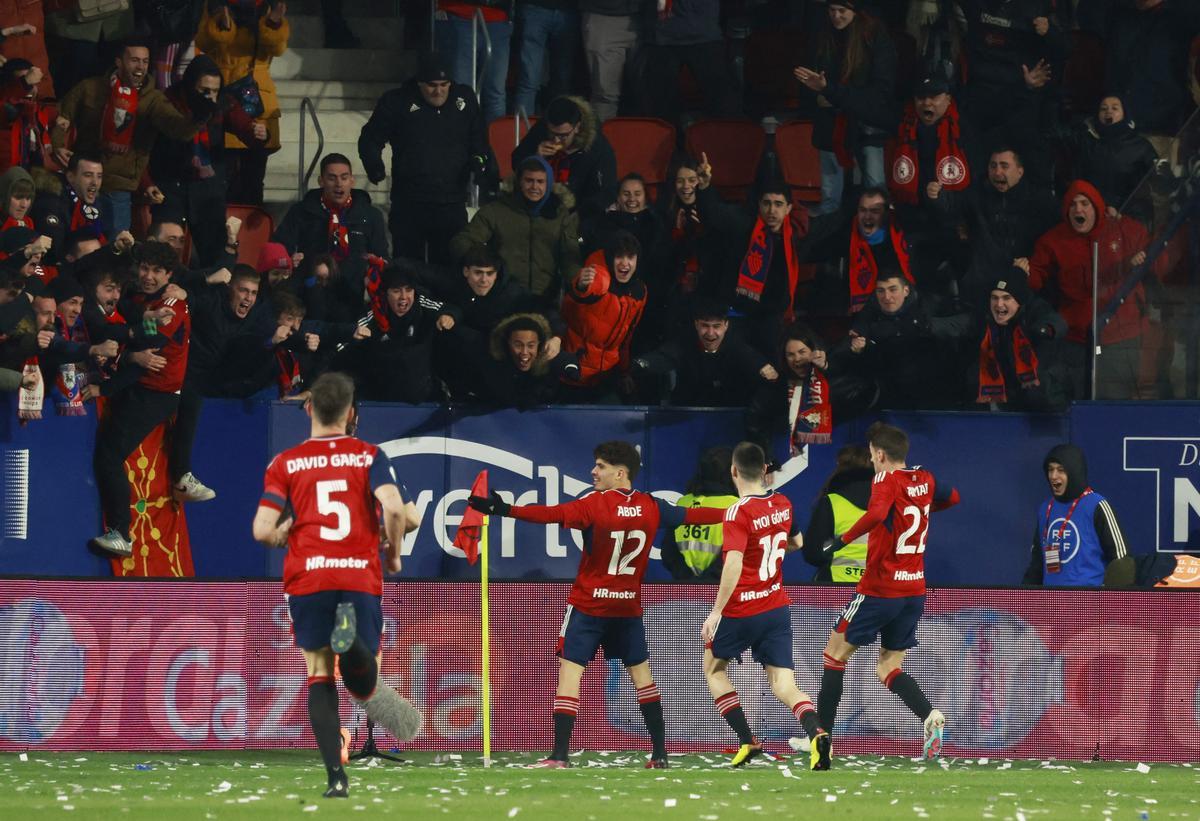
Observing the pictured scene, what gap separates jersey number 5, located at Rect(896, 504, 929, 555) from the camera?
12.0 metres

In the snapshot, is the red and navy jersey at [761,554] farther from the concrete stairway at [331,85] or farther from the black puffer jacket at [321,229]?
the concrete stairway at [331,85]

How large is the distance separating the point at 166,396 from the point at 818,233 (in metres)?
5.18

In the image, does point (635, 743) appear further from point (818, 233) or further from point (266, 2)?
point (266, 2)

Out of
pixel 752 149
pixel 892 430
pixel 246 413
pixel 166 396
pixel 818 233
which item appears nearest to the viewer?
pixel 892 430

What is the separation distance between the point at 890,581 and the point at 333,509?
3907 millimetres

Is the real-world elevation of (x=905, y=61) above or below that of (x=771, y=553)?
above

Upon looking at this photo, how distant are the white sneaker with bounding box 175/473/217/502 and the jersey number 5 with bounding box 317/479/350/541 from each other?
5084 millimetres

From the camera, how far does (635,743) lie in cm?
1253

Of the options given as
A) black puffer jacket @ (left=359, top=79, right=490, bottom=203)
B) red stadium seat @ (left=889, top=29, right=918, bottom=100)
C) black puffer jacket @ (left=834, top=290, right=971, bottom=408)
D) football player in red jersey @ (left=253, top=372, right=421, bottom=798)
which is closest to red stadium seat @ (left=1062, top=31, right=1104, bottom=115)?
red stadium seat @ (left=889, top=29, right=918, bottom=100)

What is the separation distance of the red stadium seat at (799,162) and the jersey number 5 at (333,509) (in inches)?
344

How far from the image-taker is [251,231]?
16.7 metres

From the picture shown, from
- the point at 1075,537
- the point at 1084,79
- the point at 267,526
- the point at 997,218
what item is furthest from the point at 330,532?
the point at 1084,79

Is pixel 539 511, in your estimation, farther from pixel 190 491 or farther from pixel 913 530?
pixel 190 491

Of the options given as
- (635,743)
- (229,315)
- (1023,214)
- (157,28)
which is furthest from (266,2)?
(635,743)
